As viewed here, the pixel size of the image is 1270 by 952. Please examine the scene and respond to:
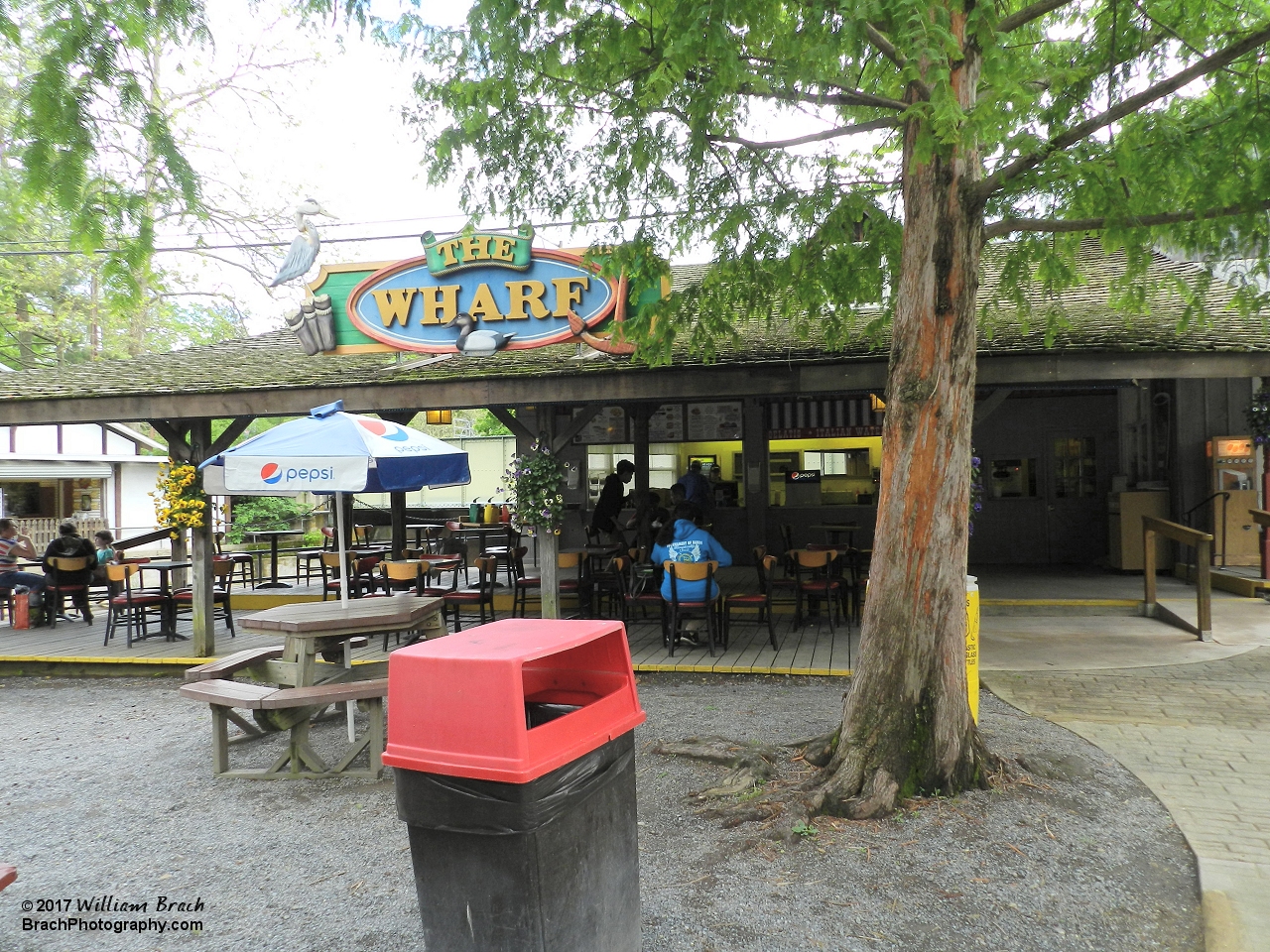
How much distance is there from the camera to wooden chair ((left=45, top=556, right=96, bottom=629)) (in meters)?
11.1

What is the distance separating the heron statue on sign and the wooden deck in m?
4.07

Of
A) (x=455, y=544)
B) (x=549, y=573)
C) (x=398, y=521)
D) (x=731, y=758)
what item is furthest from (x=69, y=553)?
(x=731, y=758)

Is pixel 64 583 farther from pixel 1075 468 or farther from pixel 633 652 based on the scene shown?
pixel 1075 468

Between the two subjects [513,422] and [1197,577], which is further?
[513,422]

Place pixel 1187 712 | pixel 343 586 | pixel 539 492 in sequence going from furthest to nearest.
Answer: pixel 539 492 < pixel 343 586 < pixel 1187 712

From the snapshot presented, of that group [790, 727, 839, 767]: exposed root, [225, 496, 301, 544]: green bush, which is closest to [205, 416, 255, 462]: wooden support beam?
[790, 727, 839, 767]: exposed root

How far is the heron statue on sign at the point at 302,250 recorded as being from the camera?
31.5ft

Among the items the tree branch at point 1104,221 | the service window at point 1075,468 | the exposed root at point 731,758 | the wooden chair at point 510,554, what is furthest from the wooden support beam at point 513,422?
the service window at point 1075,468

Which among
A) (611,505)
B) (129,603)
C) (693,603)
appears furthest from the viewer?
(611,505)

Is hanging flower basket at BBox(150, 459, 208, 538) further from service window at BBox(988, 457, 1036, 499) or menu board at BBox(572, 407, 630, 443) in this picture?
service window at BBox(988, 457, 1036, 499)

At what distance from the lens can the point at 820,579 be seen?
29.7 feet

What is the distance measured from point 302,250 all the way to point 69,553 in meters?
5.24

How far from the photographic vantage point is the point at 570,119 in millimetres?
6391

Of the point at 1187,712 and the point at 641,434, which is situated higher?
the point at 641,434
